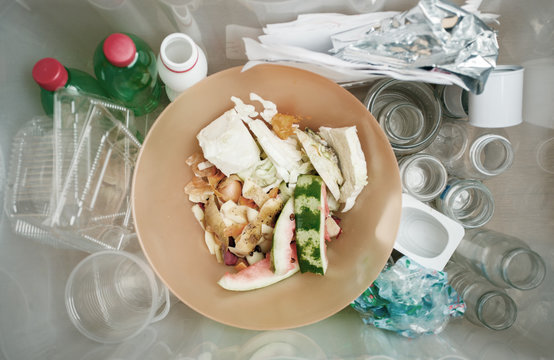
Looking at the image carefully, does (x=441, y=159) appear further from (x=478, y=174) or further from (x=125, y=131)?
(x=125, y=131)

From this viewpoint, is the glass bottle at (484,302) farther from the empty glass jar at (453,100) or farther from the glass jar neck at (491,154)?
the empty glass jar at (453,100)

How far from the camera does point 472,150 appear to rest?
2.62ft

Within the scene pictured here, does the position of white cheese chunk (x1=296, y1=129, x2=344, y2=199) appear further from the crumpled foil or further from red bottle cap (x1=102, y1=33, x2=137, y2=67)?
red bottle cap (x1=102, y1=33, x2=137, y2=67)

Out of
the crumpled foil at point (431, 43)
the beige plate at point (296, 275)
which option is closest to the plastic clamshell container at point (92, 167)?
the beige plate at point (296, 275)

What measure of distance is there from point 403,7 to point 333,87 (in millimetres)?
248

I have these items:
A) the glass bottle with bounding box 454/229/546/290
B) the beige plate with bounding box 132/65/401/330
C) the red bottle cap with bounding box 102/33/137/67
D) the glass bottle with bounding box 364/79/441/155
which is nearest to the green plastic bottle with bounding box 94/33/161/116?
the red bottle cap with bounding box 102/33/137/67

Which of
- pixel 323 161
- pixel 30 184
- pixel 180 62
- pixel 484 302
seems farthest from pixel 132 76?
pixel 484 302

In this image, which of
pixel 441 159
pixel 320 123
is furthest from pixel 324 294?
pixel 441 159

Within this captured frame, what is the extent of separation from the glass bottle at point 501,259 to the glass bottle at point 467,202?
0.05 metres

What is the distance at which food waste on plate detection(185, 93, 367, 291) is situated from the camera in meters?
0.67

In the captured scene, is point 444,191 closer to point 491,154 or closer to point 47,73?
point 491,154

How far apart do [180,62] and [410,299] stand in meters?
0.75

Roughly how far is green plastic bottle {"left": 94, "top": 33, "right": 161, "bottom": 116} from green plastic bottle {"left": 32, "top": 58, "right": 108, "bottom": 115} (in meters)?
0.03

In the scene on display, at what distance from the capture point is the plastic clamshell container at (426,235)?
30.9 inches
